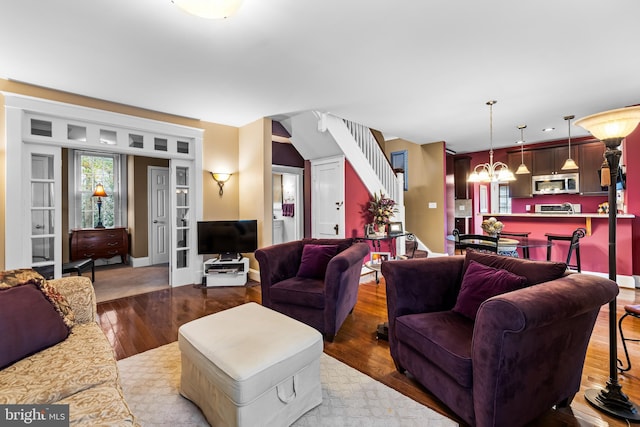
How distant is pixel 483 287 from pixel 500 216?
160 inches

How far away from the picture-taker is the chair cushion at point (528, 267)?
171 centimetres

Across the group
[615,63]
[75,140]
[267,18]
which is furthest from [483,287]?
[75,140]

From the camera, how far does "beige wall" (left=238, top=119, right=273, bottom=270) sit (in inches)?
173

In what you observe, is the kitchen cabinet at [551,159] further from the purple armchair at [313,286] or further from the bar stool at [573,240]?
Answer: the purple armchair at [313,286]

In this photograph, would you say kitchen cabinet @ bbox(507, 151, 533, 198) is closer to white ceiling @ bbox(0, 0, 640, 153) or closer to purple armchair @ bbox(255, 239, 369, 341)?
white ceiling @ bbox(0, 0, 640, 153)

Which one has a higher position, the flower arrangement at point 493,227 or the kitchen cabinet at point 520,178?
the kitchen cabinet at point 520,178

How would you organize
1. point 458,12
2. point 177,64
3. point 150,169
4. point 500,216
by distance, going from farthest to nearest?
point 150,169, point 500,216, point 177,64, point 458,12

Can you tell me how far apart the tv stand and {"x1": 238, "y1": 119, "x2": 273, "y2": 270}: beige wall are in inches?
11.2

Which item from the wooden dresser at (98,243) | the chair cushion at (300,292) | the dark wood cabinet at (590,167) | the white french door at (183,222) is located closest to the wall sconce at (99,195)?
the wooden dresser at (98,243)

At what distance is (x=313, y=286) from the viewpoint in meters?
2.70

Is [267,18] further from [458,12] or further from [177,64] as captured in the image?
[458,12]

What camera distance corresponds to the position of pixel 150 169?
6.24 m

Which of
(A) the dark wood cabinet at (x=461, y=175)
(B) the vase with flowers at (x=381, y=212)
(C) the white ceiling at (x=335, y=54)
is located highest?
(C) the white ceiling at (x=335, y=54)

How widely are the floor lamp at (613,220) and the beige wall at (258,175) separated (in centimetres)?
354
